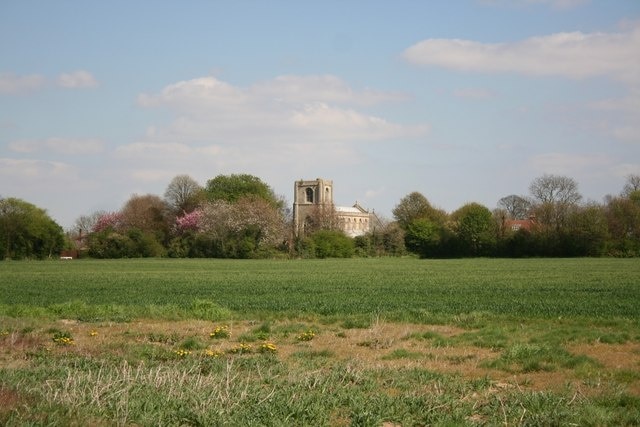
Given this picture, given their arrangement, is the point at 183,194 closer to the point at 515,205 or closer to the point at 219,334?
the point at 515,205

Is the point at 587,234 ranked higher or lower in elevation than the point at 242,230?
lower

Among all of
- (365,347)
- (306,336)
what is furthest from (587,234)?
(365,347)

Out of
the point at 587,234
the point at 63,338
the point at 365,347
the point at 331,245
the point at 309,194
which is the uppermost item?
the point at 309,194

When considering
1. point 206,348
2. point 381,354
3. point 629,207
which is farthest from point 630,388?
point 629,207

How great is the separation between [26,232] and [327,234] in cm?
4454

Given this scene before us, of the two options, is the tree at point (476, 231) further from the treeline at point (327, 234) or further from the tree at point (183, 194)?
the tree at point (183, 194)

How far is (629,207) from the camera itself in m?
98.0

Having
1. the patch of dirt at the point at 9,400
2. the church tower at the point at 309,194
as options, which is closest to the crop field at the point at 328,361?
the patch of dirt at the point at 9,400

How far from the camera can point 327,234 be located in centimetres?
10769

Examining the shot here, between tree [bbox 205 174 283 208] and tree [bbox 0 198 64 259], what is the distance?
113 feet

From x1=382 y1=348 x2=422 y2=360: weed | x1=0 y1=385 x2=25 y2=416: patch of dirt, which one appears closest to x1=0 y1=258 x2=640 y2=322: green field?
x1=382 y1=348 x2=422 y2=360: weed

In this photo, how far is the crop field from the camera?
9.98 m

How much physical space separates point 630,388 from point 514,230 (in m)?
95.4

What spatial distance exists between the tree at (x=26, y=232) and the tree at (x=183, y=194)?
3236 cm
